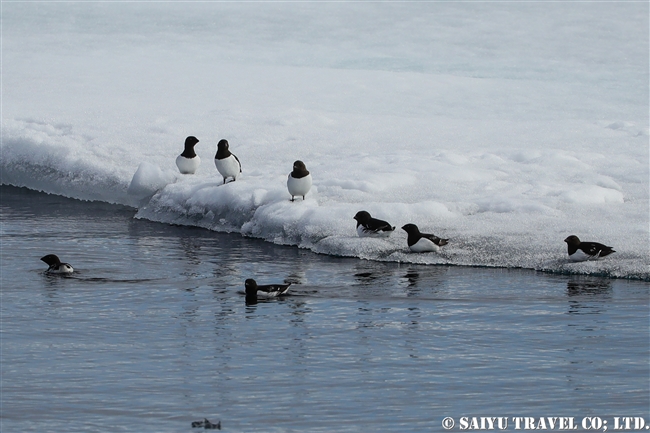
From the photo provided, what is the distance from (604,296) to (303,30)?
20.9m

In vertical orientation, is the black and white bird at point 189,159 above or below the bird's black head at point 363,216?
above

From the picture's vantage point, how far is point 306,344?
862 cm

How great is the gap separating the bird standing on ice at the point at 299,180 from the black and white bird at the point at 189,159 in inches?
99.2

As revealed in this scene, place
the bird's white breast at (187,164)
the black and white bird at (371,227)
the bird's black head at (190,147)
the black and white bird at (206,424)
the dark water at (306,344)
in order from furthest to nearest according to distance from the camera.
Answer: the bird's white breast at (187,164) → the bird's black head at (190,147) → the black and white bird at (371,227) → the dark water at (306,344) → the black and white bird at (206,424)

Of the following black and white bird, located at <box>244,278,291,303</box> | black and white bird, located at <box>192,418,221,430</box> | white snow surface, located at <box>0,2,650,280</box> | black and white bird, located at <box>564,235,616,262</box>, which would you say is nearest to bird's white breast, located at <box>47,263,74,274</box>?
black and white bird, located at <box>244,278,291,303</box>

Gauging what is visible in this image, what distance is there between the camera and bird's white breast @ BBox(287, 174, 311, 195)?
44.7 feet

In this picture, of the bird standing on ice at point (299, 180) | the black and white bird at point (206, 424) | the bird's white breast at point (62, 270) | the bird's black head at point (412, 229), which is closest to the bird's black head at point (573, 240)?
the bird's black head at point (412, 229)

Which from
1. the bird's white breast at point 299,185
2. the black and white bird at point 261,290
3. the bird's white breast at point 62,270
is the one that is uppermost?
the bird's white breast at point 299,185

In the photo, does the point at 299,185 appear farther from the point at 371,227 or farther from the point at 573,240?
the point at 573,240

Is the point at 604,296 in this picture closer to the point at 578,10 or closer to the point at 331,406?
the point at 331,406

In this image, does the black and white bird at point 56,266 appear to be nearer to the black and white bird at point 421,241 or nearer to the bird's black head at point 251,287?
the bird's black head at point 251,287

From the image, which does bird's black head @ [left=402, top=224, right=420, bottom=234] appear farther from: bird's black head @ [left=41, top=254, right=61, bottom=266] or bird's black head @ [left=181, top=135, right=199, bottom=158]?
bird's black head @ [left=181, top=135, right=199, bottom=158]

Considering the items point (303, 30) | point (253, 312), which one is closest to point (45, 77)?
point (303, 30)

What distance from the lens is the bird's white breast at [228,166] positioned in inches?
582
